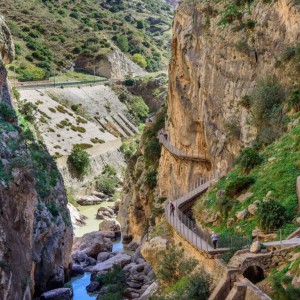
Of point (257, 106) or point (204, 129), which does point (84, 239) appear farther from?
point (257, 106)

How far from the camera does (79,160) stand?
79.8m

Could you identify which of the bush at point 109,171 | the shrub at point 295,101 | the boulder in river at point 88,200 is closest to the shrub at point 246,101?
the shrub at point 295,101

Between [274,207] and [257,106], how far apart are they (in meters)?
10.1

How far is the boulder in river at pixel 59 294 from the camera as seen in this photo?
4131cm

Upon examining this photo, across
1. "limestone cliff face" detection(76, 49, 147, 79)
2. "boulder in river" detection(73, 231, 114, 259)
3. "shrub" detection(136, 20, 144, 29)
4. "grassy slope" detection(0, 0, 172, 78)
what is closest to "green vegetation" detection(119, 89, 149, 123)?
"limestone cliff face" detection(76, 49, 147, 79)

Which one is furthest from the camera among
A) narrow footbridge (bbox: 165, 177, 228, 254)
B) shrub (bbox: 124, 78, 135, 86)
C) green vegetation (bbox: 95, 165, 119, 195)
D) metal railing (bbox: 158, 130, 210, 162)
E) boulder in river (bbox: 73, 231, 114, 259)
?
shrub (bbox: 124, 78, 135, 86)

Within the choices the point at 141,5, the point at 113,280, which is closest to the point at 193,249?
the point at 113,280

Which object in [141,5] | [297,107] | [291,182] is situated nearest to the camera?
[291,182]

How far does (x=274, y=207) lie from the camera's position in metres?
23.7

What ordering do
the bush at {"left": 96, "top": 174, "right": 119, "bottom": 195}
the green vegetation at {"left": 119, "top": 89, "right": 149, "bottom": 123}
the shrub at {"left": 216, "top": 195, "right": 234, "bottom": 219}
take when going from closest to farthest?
1. the shrub at {"left": 216, "top": 195, "right": 234, "bottom": 219}
2. the bush at {"left": 96, "top": 174, "right": 119, "bottom": 195}
3. the green vegetation at {"left": 119, "top": 89, "right": 149, "bottom": 123}

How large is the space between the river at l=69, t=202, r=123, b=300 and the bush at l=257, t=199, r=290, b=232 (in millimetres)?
22022

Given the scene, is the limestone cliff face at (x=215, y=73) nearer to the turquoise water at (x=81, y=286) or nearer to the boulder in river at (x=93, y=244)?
the turquoise water at (x=81, y=286)

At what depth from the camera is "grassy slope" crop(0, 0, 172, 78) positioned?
113312 mm

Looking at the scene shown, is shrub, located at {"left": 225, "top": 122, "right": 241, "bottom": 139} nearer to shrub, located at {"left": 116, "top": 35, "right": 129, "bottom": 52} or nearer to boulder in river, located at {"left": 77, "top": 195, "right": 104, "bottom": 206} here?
boulder in river, located at {"left": 77, "top": 195, "right": 104, "bottom": 206}
